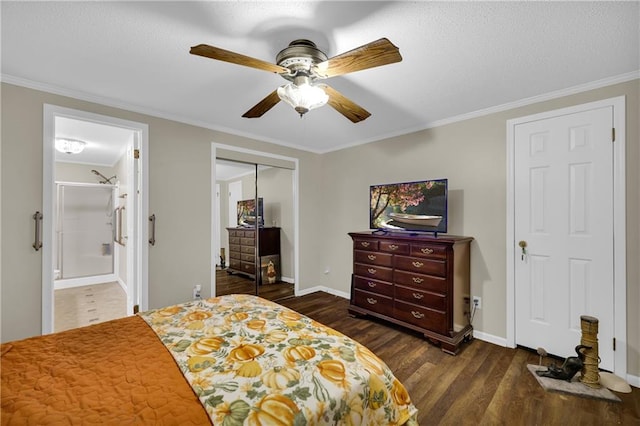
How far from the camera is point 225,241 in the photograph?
3.56 metres

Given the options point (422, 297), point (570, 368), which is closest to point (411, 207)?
point (422, 297)

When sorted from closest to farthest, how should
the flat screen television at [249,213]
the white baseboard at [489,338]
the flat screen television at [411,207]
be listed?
1. the white baseboard at [489,338]
2. the flat screen television at [411,207]
3. the flat screen television at [249,213]

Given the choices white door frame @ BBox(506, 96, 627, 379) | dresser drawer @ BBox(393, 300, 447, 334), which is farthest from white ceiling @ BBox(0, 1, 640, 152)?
dresser drawer @ BBox(393, 300, 447, 334)

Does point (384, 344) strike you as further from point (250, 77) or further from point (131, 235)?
point (131, 235)

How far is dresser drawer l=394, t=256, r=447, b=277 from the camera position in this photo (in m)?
2.56

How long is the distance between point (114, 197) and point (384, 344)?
5741 mm

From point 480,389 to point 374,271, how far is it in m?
1.42

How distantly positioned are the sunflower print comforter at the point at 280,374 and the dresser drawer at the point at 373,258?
1.62 m

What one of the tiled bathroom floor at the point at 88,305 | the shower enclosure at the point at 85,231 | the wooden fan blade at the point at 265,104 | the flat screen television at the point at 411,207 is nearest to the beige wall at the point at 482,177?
the flat screen television at the point at 411,207

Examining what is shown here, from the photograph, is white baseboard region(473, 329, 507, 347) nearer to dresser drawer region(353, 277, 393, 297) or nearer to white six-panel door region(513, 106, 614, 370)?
white six-panel door region(513, 106, 614, 370)

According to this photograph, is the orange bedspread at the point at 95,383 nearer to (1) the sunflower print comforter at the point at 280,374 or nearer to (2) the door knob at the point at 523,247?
(1) the sunflower print comforter at the point at 280,374

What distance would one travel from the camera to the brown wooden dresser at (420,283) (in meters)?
2.53

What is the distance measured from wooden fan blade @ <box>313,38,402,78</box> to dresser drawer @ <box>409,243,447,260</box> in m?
1.82

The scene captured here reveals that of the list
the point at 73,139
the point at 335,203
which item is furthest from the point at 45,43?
the point at 335,203
